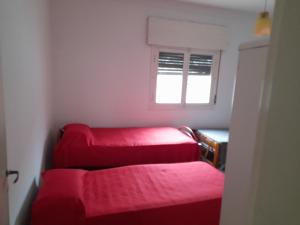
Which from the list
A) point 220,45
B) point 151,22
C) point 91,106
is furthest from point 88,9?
point 220,45

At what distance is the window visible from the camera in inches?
138

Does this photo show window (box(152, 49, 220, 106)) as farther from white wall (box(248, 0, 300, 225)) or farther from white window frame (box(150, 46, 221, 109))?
white wall (box(248, 0, 300, 225))

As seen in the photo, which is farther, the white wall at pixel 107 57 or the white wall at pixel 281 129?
the white wall at pixel 107 57

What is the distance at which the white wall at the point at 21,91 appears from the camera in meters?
1.19

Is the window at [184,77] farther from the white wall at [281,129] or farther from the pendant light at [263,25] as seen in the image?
the white wall at [281,129]

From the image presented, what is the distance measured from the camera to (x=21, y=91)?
57.6 inches

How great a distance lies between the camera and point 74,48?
3.03m

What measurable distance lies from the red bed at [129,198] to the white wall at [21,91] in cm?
19

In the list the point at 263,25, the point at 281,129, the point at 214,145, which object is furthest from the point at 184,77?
the point at 281,129

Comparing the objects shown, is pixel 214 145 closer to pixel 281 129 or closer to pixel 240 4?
pixel 240 4

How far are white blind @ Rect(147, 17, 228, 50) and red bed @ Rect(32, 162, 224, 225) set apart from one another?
2.11 meters

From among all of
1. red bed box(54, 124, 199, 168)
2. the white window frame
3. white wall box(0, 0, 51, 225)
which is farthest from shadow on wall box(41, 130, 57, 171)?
the white window frame

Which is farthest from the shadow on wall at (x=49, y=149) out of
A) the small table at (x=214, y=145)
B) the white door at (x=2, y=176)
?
the small table at (x=214, y=145)

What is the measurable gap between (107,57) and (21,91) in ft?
6.14
